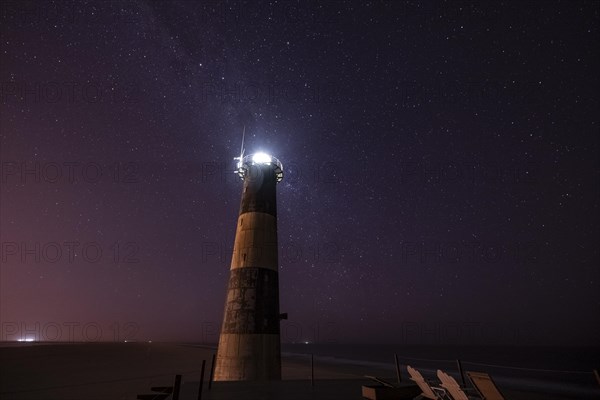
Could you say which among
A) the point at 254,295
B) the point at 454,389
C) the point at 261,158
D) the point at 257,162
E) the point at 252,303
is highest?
the point at 261,158

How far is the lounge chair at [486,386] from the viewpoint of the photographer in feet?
25.5

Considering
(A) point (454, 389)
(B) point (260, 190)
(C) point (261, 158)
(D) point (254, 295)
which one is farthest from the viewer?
(C) point (261, 158)

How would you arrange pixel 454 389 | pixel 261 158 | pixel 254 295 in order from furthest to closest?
pixel 261 158
pixel 254 295
pixel 454 389

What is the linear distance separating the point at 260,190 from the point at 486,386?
31.8 feet

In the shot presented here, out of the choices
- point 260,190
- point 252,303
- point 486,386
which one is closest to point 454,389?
point 486,386

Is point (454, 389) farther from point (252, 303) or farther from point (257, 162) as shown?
point (257, 162)

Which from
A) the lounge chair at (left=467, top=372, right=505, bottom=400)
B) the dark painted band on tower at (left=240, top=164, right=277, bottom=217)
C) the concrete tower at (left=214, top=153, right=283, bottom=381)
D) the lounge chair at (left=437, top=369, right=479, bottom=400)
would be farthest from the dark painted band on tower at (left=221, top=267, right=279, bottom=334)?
the lounge chair at (left=467, top=372, right=505, bottom=400)

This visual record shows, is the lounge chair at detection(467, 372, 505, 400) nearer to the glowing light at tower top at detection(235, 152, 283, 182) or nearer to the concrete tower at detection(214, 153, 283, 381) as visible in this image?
the concrete tower at detection(214, 153, 283, 381)

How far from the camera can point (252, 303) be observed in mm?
13289

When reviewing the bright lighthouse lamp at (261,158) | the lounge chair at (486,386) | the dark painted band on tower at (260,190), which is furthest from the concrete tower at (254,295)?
the lounge chair at (486,386)

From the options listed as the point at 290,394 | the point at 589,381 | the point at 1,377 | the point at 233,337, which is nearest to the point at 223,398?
the point at 290,394

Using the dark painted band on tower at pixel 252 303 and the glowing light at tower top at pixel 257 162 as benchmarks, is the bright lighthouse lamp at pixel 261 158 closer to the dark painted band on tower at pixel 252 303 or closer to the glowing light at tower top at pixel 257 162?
the glowing light at tower top at pixel 257 162

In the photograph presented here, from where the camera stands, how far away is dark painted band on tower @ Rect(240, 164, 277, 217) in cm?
1480

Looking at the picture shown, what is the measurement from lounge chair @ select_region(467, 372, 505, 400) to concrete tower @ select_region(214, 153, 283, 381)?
6863 millimetres
